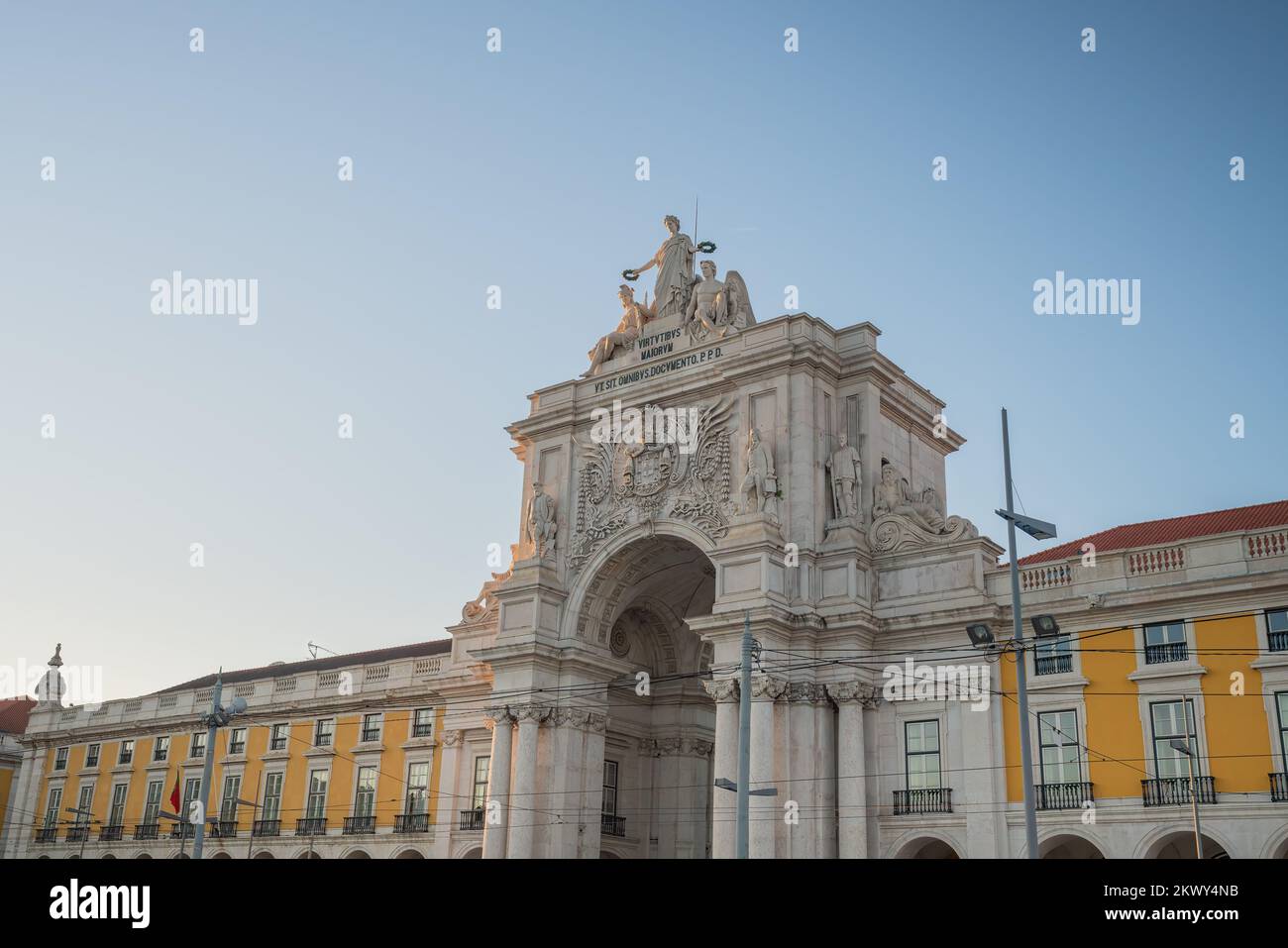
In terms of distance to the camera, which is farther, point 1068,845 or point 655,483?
point 655,483

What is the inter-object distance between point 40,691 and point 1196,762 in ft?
203

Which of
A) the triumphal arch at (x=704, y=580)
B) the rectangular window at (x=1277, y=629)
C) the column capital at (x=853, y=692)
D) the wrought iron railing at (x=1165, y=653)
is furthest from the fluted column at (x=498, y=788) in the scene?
the rectangular window at (x=1277, y=629)

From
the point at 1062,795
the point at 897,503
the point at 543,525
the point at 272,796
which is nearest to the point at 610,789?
the point at 543,525

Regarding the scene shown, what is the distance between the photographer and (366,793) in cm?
5125

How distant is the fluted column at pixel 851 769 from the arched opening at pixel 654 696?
8.38 meters

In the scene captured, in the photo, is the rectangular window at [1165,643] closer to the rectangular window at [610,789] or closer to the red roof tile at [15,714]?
the rectangular window at [610,789]

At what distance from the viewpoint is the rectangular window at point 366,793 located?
167 feet

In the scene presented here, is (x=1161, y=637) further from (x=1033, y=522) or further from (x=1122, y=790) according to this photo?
(x=1033, y=522)

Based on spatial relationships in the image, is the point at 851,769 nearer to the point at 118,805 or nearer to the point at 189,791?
the point at 189,791

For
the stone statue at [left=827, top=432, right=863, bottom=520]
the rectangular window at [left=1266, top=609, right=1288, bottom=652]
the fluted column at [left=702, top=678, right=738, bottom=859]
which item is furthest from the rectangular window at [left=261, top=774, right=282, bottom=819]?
the rectangular window at [left=1266, top=609, right=1288, bottom=652]

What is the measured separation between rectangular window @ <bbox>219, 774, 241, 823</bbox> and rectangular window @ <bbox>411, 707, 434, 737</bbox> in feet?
35.7

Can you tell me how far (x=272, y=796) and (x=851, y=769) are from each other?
28763 mm
